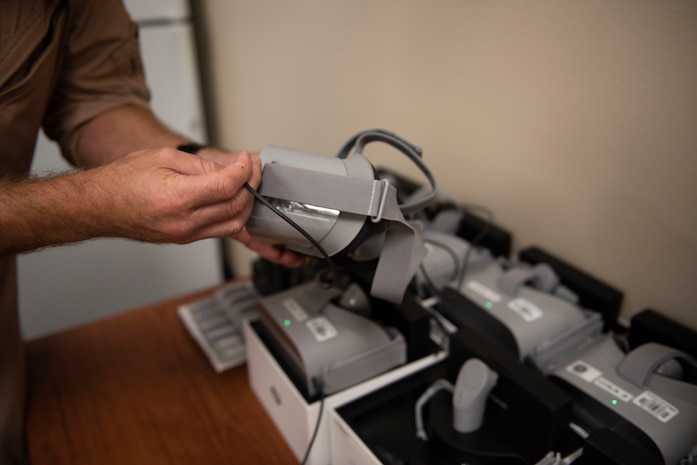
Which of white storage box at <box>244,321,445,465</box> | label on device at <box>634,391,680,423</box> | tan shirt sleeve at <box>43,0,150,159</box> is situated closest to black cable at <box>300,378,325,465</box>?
white storage box at <box>244,321,445,465</box>

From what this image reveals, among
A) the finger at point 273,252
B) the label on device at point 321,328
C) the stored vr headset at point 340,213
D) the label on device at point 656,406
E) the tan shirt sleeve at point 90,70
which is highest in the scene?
the tan shirt sleeve at point 90,70

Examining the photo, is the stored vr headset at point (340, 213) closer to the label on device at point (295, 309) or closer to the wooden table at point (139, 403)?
the label on device at point (295, 309)

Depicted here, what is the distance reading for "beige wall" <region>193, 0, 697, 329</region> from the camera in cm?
68

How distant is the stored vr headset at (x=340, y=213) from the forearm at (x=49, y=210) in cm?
18

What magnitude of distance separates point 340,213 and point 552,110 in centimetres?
43

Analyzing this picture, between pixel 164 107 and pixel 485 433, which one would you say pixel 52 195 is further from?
pixel 164 107

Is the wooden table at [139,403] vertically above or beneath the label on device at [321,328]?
beneath

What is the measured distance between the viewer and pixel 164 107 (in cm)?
179

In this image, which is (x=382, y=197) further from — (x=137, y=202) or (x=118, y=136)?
(x=118, y=136)

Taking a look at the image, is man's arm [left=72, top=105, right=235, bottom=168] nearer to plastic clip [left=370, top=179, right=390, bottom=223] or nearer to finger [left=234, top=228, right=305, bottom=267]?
finger [left=234, top=228, right=305, bottom=267]

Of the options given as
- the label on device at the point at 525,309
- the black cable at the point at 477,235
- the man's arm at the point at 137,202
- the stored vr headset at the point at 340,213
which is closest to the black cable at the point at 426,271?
the black cable at the point at 477,235

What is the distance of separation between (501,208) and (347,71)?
0.50 metres

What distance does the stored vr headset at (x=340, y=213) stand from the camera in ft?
1.82

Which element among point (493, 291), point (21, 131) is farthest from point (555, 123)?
point (21, 131)
